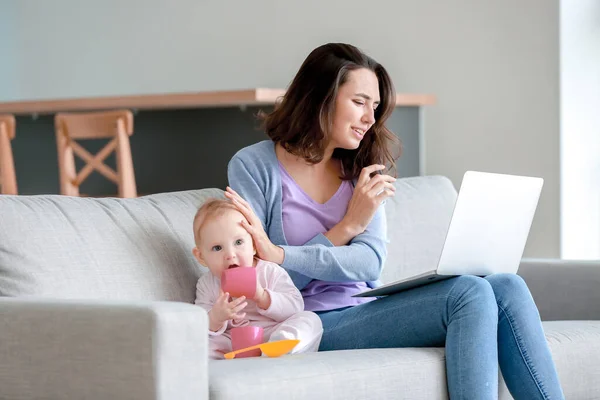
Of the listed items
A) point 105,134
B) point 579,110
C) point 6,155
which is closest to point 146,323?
point 105,134

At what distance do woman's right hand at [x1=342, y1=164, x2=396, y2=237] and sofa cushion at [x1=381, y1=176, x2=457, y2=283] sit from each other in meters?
0.44

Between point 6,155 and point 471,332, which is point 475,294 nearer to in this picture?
point 471,332

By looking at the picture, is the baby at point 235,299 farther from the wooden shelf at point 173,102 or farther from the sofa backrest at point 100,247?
the wooden shelf at point 173,102

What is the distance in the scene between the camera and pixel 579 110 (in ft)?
16.4

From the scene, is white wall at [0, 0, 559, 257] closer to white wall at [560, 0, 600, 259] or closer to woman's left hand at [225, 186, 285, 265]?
white wall at [560, 0, 600, 259]

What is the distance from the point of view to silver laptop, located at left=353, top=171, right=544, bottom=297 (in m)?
2.10

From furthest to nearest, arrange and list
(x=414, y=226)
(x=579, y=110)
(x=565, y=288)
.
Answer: (x=579, y=110) < (x=414, y=226) < (x=565, y=288)

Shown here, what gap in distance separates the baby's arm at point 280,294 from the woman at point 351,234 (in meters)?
0.03

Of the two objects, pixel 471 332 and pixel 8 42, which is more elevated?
pixel 8 42

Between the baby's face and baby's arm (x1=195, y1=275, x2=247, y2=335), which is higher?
the baby's face

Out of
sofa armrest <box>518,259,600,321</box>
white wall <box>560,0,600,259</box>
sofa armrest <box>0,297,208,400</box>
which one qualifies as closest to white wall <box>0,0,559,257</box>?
white wall <box>560,0,600,259</box>

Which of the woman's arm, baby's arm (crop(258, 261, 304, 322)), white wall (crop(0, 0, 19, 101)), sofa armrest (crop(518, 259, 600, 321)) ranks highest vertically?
white wall (crop(0, 0, 19, 101))

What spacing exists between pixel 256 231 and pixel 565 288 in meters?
1.06

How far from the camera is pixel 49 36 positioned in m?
6.94
